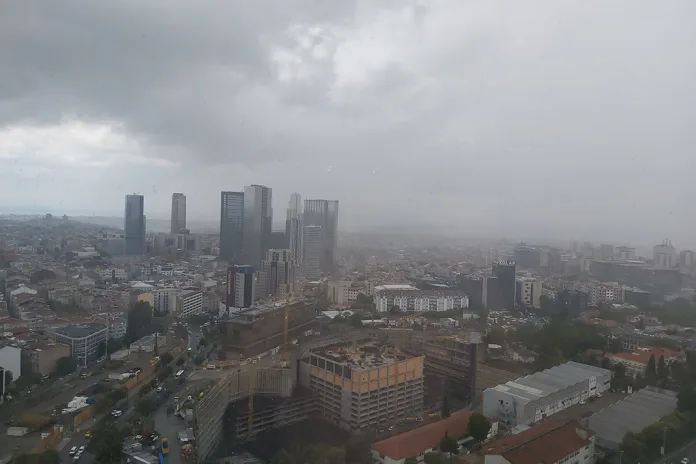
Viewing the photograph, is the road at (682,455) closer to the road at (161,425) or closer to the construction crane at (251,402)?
the construction crane at (251,402)

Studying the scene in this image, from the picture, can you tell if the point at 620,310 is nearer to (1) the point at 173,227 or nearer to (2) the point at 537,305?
(2) the point at 537,305

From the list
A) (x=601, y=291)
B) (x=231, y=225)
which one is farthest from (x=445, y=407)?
(x=231, y=225)

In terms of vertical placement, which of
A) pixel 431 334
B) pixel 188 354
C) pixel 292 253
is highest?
pixel 292 253

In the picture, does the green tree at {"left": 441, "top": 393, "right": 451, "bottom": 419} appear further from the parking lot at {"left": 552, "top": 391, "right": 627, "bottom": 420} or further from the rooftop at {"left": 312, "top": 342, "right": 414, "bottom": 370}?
the parking lot at {"left": 552, "top": 391, "right": 627, "bottom": 420}

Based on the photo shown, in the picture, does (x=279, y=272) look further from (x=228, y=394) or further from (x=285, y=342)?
(x=228, y=394)

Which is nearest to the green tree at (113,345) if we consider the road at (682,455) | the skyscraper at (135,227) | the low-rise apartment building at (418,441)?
the skyscraper at (135,227)

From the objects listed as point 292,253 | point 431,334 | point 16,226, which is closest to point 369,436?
point 431,334

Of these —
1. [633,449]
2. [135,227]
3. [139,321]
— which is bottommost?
[139,321]
